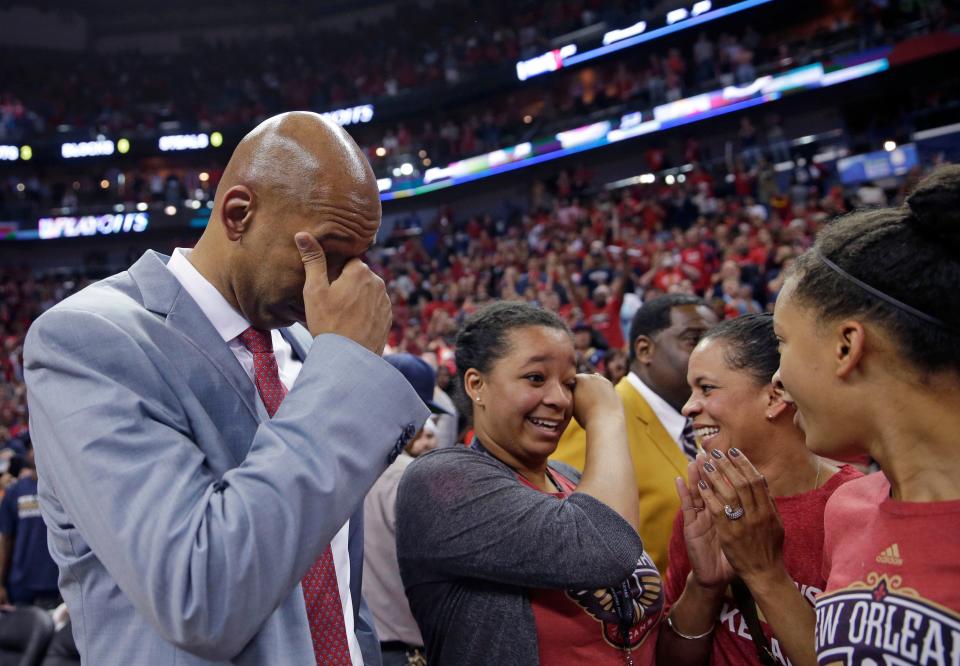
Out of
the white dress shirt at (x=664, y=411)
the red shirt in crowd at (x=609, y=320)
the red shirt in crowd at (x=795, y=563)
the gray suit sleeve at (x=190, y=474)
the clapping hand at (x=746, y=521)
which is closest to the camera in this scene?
the gray suit sleeve at (x=190, y=474)

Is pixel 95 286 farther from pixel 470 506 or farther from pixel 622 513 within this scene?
pixel 622 513

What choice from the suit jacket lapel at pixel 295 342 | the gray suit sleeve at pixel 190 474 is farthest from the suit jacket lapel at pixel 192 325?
the suit jacket lapel at pixel 295 342

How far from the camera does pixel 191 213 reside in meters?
22.9

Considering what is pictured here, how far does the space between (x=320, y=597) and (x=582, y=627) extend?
72 cm

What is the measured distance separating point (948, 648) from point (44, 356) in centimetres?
128

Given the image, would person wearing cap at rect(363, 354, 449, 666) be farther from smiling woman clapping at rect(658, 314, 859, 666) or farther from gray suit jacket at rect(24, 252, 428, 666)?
gray suit jacket at rect(24, 252, 428, 666)

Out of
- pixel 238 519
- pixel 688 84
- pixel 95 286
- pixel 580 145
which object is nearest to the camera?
pixel 238 519

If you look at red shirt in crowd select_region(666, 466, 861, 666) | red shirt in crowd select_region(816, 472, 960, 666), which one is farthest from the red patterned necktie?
red shirt in crowd select_region(666, 466, 861, 666)

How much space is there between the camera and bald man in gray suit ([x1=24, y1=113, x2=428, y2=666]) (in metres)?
0.99

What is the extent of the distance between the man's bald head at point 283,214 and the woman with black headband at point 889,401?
76 centimetres

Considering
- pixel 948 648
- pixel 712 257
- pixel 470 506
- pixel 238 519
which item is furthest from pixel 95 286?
pixel 712 257

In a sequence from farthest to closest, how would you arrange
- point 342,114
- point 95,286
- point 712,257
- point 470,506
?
1. point 342,114
2. point 712,257
3. point 470,506
4. point 95,286

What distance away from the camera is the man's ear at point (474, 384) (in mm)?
2146

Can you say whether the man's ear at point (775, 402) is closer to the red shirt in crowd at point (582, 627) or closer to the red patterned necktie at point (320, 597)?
the red shirt in crowd at point (582, 627)
